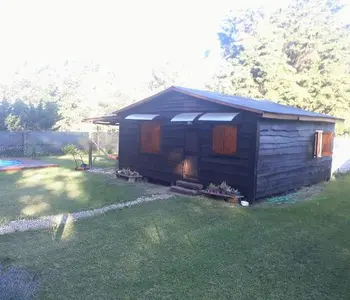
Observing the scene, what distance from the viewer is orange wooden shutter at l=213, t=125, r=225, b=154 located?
27.4 feet

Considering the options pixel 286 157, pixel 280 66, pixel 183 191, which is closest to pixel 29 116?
pixel 183 191

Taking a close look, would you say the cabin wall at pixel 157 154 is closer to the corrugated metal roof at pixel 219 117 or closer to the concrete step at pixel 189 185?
the concrete step at pixel 189 185

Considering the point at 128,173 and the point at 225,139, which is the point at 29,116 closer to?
the point at 128,173

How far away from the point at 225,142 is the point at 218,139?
0.26 m

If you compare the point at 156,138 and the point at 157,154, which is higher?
the point at 156,138

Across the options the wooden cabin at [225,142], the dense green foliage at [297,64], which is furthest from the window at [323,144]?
the dense green foliage at [297,64]

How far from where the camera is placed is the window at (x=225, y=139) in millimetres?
8086

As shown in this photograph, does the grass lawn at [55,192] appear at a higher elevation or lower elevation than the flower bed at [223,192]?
lower

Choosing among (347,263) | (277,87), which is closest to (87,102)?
(277,87)

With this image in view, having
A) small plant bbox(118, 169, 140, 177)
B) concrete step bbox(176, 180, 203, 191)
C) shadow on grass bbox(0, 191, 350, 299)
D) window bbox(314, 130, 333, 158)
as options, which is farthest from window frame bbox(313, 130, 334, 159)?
small plant bbox(118, 169, 140, 177)

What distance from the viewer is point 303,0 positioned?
2733cm

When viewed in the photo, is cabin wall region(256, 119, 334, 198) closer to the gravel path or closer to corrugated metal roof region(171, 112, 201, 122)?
corrugated metal roof region(171, 112, 201, 122)

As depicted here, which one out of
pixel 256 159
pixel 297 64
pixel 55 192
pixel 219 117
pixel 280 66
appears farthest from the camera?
pixel 297 64

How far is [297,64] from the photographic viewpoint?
22922mm
